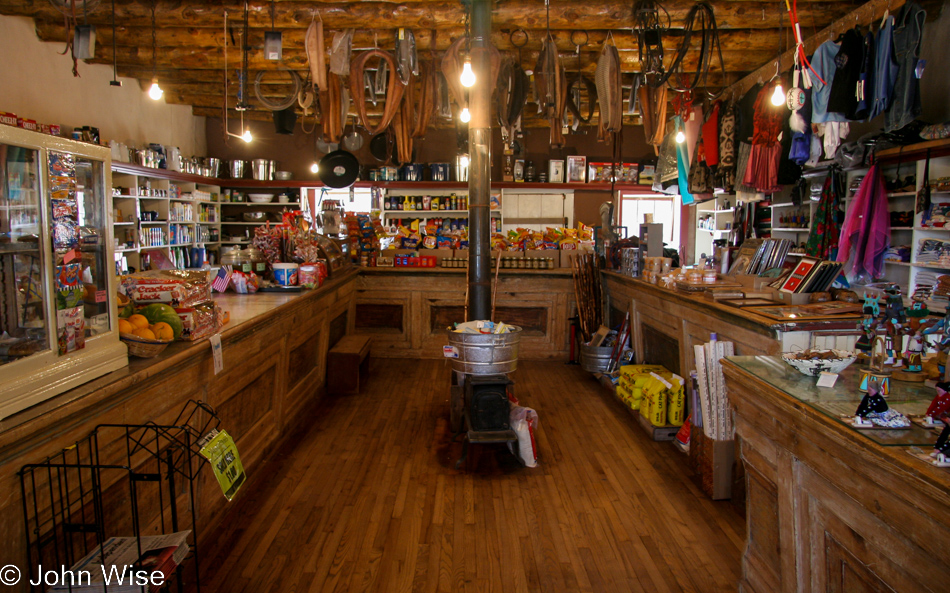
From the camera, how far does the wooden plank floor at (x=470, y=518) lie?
250cm

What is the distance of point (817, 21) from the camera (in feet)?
19.0

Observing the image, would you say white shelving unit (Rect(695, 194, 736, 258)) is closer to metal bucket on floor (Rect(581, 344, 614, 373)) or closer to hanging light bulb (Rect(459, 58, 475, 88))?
metal bucket on floor (Rect(581, 344, 614, 373))

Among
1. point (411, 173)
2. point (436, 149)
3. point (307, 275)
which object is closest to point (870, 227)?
point (307, 275)

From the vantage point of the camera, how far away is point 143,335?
226 centimetres

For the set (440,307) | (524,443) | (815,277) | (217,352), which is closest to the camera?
(217,352)

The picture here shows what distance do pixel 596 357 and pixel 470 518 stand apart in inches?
122

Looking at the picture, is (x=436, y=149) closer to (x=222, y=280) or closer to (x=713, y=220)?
(x=713, y=220)

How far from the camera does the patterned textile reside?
5982 mm

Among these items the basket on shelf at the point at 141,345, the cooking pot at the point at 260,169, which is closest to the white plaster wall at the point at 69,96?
the cooking pot at the point at 260,169

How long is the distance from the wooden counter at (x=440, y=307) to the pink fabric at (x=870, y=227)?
283cm

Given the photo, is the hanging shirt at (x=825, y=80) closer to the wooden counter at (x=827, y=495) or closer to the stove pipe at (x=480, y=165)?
the stove pipe at (x=480, y=165)

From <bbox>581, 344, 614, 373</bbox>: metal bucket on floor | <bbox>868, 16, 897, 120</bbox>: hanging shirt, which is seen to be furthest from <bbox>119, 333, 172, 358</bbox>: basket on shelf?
<bbox>868, 16, 897, 120</bbox>: hanging shirt

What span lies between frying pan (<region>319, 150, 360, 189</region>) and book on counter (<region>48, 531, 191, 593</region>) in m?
7.43

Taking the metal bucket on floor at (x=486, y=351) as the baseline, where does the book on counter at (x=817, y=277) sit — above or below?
above
